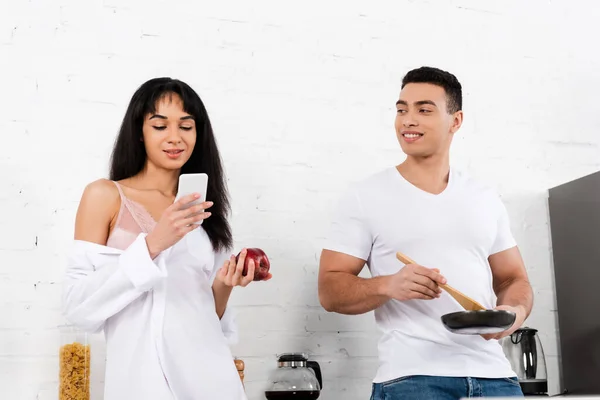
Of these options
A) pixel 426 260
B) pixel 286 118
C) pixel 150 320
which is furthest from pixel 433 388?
pixel 286 118

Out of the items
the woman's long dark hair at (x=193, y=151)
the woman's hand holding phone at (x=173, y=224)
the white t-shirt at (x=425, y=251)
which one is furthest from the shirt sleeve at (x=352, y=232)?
the woman's hand holding phone at (x=173, y=224)

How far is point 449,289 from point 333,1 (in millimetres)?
1418

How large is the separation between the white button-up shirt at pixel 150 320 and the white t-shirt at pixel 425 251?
489 mm

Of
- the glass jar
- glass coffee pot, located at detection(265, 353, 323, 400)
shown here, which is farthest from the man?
the glass jar

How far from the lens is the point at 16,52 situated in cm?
257

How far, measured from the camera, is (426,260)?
88.9 inches

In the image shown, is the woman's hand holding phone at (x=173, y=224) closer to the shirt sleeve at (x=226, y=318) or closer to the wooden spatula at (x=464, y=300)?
the shirt sleeve at (x=226, y=318)

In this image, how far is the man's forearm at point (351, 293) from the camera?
2.18 meters

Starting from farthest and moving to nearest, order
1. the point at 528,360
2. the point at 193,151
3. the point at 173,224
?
1. the point at 528,360
2. the point at 193,151
3. the point at 173,224

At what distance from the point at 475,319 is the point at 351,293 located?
1.29 ft

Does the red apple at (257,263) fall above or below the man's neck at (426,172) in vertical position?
below

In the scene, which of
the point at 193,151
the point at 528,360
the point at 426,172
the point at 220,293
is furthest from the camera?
the point at 528,360

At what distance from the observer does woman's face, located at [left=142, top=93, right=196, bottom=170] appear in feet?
6.77

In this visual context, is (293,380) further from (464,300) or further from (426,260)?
(464,300)
